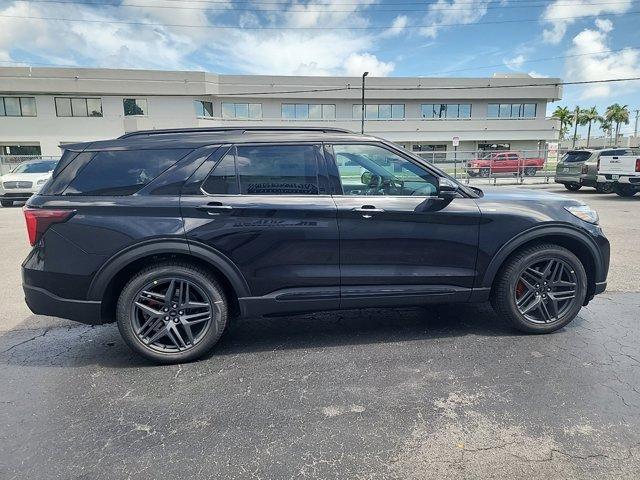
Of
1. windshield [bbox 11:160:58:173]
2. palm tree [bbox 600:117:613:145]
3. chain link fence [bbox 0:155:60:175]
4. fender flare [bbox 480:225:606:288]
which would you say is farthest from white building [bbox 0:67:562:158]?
palm tree [bbox 600:117:613:145]

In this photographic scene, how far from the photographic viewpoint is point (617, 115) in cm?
7906

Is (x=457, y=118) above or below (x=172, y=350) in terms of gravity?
above

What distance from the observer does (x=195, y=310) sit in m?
3.39

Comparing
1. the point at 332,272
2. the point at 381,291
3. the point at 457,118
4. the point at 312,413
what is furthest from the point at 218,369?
the point at 457,118

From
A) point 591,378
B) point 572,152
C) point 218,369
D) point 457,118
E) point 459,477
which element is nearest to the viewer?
point 459,477

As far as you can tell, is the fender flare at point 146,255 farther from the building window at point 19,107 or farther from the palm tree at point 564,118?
the palm tree at point 564,118

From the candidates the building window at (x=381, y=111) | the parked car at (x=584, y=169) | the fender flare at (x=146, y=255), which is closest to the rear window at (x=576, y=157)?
the parked car at (x=584, y=169)

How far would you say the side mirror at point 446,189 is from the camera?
342 cm

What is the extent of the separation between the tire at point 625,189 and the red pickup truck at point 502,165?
852 centimetres

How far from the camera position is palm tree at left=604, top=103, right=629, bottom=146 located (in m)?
78.7

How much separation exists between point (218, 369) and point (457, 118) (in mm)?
43745

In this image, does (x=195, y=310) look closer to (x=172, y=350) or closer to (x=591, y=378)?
(x=172, y=350)

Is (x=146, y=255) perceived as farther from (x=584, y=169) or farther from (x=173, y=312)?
(x=584, y=169)

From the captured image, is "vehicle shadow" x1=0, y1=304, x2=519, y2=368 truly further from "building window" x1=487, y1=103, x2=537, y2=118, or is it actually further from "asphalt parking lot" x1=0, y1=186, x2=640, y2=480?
"building window" x1=487, y1=103, x2=537, y2=118
